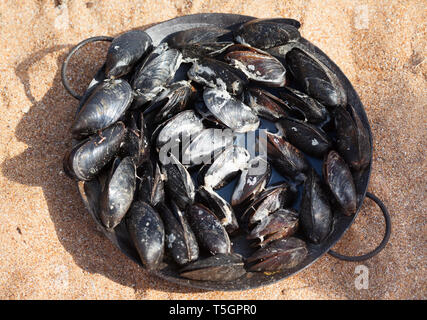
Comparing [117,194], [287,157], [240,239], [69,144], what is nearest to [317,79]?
[287,157]

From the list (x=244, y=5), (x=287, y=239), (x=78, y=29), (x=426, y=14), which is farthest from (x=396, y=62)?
(x=78, y=29)

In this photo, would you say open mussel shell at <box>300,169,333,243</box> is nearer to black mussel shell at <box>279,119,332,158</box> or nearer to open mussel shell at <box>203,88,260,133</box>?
black mussel shell at <box>279,119,332,158</box>

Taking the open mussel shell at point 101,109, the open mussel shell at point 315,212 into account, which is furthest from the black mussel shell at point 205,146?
the open mussel shell at point 315,212

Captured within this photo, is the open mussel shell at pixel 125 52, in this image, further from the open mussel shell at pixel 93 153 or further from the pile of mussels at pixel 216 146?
the open mussel shell at pixel 93 153

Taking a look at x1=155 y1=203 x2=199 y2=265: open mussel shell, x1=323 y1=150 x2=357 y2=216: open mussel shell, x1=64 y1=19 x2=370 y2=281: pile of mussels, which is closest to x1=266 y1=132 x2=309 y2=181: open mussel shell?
x1=64 y1=19 x2=370 y2=281: pile of mussels
